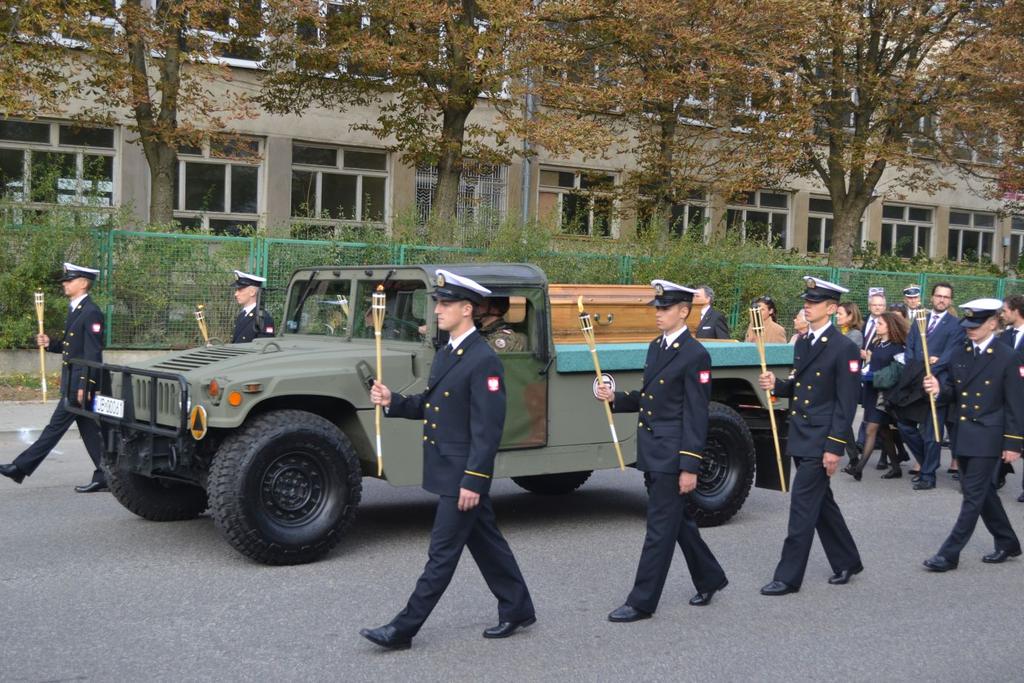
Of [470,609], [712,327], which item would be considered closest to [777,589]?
[470,609]

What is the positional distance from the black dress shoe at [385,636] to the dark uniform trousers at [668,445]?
4.54 ft

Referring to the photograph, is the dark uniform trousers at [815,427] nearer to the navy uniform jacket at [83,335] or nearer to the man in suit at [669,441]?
the man in suit at [669,441]

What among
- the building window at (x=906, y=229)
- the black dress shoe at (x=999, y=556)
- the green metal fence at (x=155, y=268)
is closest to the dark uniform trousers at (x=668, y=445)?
the black dress shoe at (x=999, y=556)

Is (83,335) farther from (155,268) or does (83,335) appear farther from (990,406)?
(155,268)

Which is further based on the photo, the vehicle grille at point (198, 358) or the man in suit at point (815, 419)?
the vehicle grille at point (198, 358)

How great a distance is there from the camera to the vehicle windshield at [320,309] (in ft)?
28.1

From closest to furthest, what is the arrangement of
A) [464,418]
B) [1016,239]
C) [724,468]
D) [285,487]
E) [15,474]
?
[464,418]
[285,487]
[724,468]
[15,474]
[1016,239]

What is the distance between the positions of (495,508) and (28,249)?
31.0 ft

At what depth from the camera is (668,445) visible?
6.46 meters

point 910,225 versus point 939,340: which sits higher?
point 910,225

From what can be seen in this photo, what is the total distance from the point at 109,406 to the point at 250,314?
2422mm

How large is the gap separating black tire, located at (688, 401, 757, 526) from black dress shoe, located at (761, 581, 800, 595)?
1796mm

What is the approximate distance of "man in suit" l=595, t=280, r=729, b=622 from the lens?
21.0ft

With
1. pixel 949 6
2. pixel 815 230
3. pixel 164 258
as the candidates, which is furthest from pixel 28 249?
pixel 815 230
